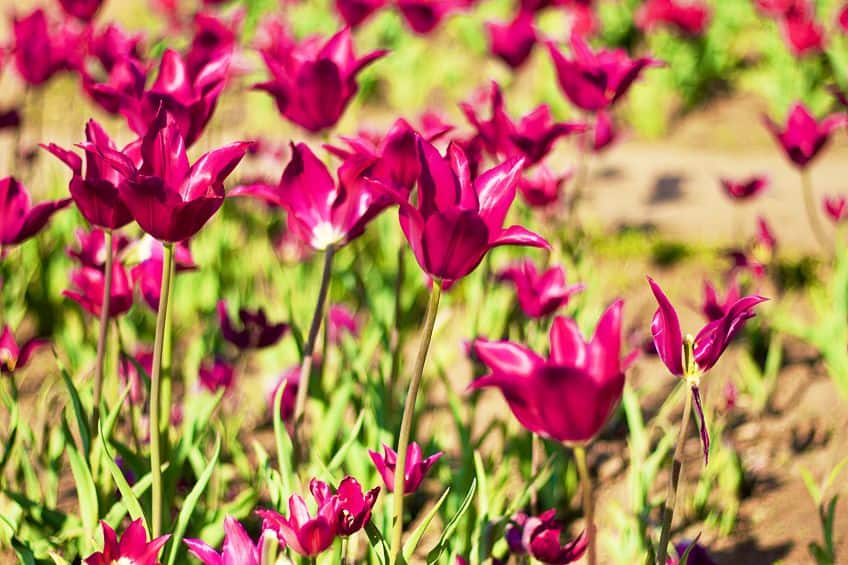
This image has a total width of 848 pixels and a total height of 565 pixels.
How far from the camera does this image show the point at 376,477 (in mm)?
1964

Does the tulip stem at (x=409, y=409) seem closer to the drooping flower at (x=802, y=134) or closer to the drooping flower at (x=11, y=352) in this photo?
the drooping flower at (x=11, y=352)

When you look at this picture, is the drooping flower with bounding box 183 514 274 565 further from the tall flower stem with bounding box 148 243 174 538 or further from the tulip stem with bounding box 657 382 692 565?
the tulip stem with bounding box 657 382 692 565

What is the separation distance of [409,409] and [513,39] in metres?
1.97

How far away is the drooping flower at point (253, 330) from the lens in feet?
6.43

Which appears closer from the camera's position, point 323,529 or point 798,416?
point 323,529

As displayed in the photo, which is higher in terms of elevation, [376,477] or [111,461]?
[111,461]

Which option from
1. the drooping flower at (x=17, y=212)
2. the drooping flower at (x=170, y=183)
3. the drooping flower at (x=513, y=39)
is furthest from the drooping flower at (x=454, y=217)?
the drooping flower at (x=513, y=39)

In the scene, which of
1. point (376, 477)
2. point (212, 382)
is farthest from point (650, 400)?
point (212, 382)

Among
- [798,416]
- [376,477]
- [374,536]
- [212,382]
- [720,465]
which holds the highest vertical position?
[374,536]

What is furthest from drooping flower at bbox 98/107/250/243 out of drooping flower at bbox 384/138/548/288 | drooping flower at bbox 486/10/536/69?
drooping flower at bbox 486/10/536/69

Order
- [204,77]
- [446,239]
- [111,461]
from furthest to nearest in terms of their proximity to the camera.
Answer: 1. [204,77]
2. [111,461]
3. [446,239]

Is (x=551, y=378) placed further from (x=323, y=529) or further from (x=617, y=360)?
(x=323, y=529)

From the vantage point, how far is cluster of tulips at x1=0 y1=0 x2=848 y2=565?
3.68 feet

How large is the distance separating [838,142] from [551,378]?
5293 mm
